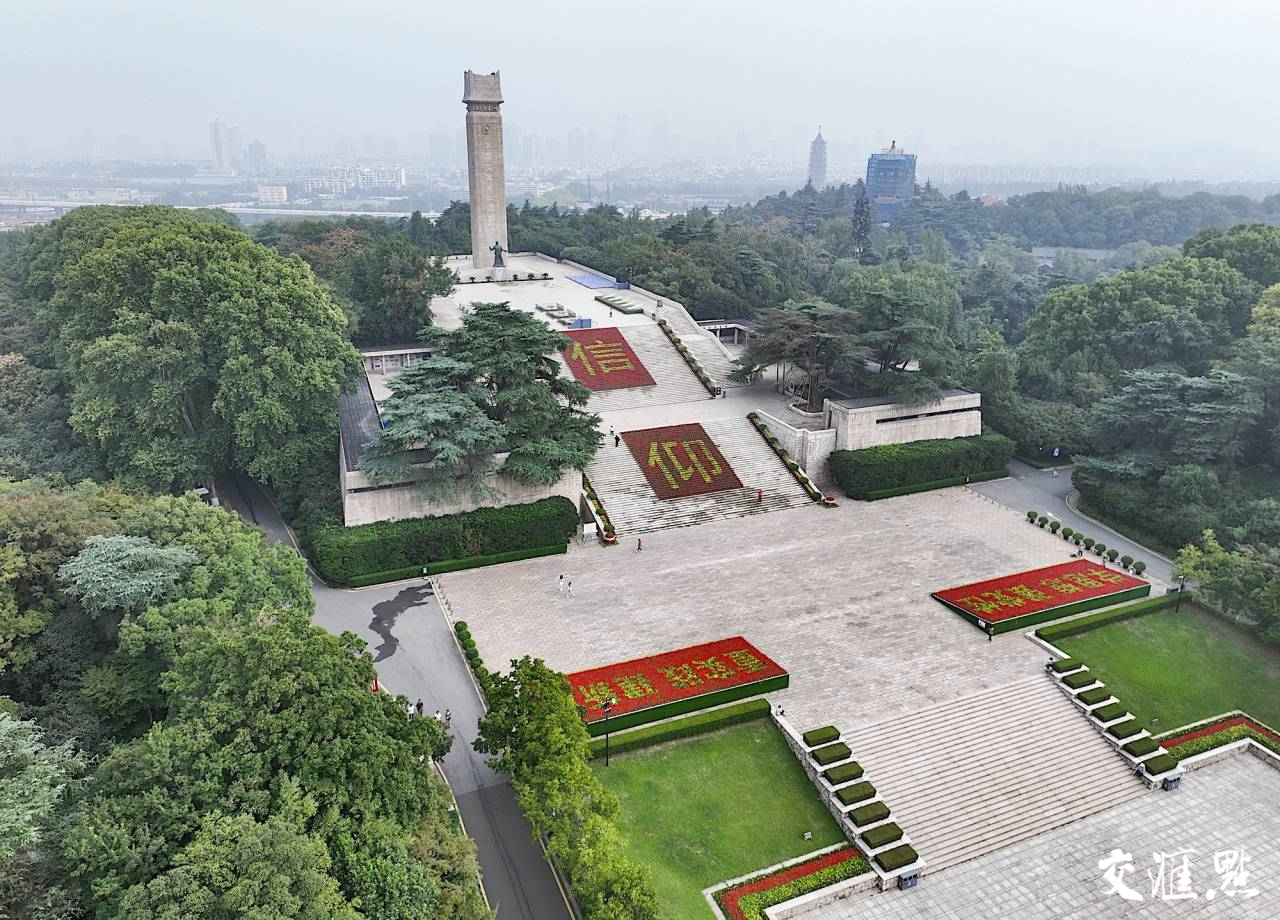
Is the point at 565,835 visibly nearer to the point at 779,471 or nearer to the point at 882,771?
the point at 882,771

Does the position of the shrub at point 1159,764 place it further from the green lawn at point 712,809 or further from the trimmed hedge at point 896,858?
the green lawn at point 712,809

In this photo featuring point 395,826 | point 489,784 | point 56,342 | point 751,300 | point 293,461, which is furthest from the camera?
point 751,300

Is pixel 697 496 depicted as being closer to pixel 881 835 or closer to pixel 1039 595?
pixel 1039 595

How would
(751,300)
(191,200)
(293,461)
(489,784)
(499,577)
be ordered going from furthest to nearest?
(191,200) < (751,300) < (293,461) < (499,577) < (489,784)

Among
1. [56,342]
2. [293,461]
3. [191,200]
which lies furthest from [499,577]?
[191,200]

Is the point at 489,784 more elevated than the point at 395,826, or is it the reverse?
the point at 395,826

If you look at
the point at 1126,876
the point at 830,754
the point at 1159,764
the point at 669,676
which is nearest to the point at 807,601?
the point at 669,676

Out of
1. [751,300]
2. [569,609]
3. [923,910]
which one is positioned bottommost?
[923,910]

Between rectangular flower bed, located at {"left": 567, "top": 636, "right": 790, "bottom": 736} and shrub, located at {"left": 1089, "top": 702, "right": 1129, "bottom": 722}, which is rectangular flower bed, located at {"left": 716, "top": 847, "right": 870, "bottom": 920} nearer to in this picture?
rectangular flower bed, located at {"left": 567, "top": 636, "right": 790, "bottom": 736}

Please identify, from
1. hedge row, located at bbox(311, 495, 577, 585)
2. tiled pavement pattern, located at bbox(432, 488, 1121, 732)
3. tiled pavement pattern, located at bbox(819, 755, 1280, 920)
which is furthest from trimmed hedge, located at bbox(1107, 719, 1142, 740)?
hedge row, located at bbox(311, 495, 577, 585)
